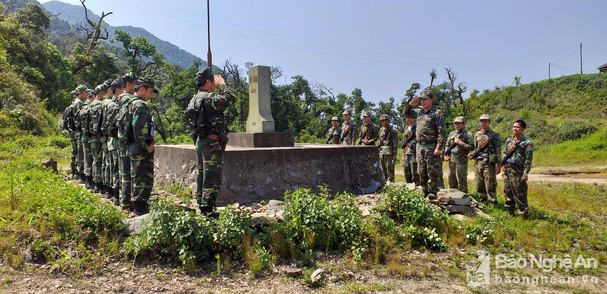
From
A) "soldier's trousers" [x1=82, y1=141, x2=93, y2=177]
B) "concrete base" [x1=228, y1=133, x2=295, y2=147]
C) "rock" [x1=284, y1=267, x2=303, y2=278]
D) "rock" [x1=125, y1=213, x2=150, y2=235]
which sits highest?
"concrete base" [x1=228, y1=133, x2=295, y2=147]

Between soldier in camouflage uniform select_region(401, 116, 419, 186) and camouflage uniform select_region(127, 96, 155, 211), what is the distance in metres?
5.19

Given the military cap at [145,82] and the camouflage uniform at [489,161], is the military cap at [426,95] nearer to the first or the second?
the camouflage uniform at [489,161]

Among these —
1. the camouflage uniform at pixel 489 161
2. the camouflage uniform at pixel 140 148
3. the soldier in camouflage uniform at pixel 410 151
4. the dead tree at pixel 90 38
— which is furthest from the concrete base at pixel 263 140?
the dead tree at pixel 90 38

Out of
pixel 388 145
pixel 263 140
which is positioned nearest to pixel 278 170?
pixel 263 140

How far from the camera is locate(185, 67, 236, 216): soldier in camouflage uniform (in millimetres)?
5092

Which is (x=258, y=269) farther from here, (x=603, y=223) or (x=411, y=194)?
(x=603, y=223)

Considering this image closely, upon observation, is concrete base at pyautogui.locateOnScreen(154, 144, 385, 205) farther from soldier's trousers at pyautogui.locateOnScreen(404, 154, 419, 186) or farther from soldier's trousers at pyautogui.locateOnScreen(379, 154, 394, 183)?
soldier's trousers at pyautogui.locateOnScreen(379, 154, 394, 183)

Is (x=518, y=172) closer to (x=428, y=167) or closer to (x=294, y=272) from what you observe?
(x=428, y=167)

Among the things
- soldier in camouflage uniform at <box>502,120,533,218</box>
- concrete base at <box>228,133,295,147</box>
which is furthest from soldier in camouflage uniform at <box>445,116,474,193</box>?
concrete base at <box>228,133,295,147</box>

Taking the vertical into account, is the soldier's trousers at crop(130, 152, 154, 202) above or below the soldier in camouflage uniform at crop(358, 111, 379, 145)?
below

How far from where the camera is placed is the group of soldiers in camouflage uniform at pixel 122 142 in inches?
221

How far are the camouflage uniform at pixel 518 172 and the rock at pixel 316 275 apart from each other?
4.07m

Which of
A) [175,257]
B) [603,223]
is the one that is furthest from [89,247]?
[603,223]

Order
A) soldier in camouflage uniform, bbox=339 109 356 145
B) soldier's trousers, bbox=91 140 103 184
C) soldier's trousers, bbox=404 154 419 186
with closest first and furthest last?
soldier's trousers, bbox=91 140 103 184, soldier's trousers, bbox=404 154 419 186, soldier in camouflage uniform, bbox=339 109 356 145
